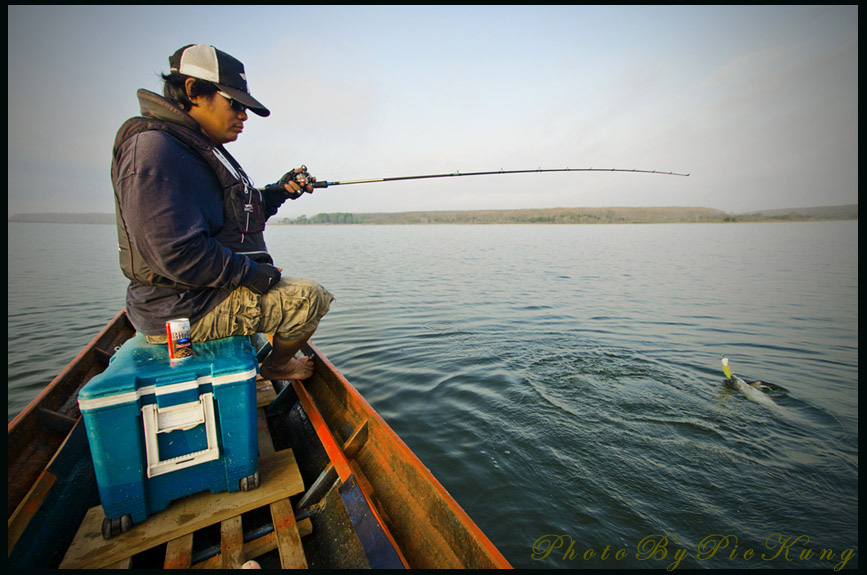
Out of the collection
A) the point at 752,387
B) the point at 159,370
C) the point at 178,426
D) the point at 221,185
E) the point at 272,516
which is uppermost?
the point at 221,185

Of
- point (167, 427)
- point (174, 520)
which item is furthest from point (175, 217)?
point (174, 520)

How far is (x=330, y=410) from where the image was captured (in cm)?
389

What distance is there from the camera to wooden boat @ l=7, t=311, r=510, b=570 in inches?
86.2

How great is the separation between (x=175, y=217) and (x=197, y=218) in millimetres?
145

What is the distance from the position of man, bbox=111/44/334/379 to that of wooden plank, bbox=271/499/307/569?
1277 mm

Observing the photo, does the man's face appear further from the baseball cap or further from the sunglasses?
the baseball cap

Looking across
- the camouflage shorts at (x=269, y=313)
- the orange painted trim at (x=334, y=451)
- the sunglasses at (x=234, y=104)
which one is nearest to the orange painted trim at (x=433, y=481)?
the orange painted trim at (x=334, y=451)

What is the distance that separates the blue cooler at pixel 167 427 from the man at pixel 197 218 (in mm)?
405

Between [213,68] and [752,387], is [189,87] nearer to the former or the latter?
[213,68]

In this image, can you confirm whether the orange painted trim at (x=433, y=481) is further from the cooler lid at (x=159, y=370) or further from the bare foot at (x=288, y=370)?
the cooler lid at (x=159, y=370)

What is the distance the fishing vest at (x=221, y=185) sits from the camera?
254 centimetres

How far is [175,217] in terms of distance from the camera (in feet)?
7.93

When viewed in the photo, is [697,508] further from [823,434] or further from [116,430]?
[116,430]

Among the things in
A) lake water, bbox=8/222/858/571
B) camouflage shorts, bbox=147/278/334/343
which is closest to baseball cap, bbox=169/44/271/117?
camouflage shorts, bbox=147/278/334/343
